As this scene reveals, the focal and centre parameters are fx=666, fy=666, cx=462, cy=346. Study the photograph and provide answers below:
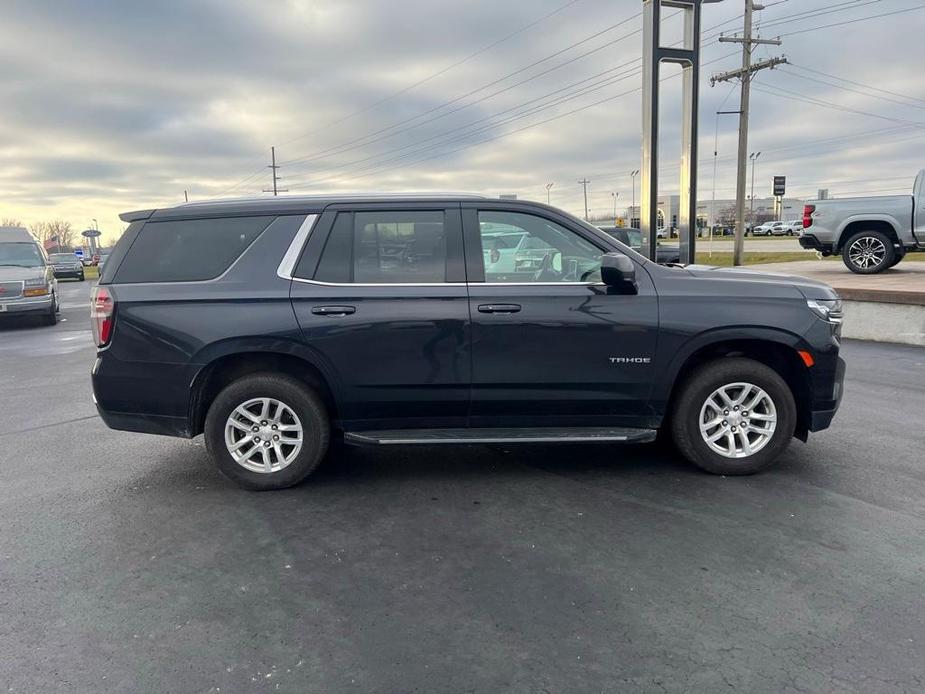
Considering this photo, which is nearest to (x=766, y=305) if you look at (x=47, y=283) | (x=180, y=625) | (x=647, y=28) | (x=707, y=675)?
(x=707, y=675)

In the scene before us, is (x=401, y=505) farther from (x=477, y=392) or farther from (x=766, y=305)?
(x=766, y=305)

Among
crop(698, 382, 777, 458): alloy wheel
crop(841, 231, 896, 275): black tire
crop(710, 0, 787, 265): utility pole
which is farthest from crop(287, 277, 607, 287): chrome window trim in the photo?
crop(710, 0, 787, 265): utility pole

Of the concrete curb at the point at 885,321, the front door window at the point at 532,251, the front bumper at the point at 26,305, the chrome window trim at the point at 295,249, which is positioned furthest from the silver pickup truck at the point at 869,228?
the front bumper at the point at 26,305

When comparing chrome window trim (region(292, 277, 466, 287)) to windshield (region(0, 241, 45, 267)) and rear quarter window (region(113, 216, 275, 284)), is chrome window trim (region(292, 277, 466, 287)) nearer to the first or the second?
rear quarter window (region(113, 216, 275, 284))

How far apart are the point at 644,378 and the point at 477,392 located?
1.10 meters

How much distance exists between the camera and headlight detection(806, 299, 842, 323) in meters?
4.37

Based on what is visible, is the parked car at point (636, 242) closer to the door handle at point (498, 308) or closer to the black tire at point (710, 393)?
the black tire at point (710, 393)

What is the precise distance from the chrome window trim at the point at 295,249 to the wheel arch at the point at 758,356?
2529 mm

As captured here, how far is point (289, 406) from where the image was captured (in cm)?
431

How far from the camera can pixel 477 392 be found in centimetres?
434

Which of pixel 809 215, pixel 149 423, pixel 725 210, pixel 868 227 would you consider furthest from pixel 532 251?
pixel 725 210

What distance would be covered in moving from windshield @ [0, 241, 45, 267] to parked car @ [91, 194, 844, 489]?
12256mm

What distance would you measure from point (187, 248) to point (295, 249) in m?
0.70

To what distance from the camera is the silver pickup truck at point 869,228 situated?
12.9 m
